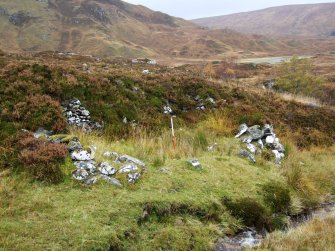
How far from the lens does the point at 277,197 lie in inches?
360

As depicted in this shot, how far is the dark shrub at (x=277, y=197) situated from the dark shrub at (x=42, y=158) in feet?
17.5

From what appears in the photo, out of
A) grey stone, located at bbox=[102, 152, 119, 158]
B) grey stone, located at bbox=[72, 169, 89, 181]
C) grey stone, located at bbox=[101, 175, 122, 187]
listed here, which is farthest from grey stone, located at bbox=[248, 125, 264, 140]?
grey stone, located at bbox=[72, 169, 89, 181]

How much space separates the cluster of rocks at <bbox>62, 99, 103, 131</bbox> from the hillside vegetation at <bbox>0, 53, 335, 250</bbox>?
30cm

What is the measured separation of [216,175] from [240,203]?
1187mm

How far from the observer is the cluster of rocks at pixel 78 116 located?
1173 centimetres

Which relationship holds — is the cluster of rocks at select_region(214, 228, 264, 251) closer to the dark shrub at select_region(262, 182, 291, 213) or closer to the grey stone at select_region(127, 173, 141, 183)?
the dark shrub at select_region(262, 182, 291, 213)

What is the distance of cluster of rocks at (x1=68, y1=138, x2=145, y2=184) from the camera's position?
794cm

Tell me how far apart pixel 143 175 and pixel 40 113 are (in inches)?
168

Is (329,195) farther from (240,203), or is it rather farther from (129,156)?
(129,156)

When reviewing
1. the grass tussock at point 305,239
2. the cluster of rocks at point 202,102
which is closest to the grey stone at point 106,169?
the grass tussock at point 305,239

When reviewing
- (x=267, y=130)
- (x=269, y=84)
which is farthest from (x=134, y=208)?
(x=269, y=84)

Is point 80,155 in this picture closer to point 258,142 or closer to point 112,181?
point 112,181

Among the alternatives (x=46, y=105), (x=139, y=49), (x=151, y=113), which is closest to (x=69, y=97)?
(x=46, y=105)

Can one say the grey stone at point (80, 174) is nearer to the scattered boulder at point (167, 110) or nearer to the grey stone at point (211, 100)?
the scattered boulder at point (167, 110)
